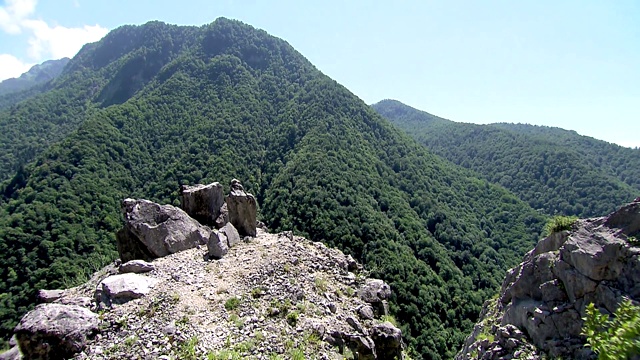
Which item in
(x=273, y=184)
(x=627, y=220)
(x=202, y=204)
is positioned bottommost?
(x=273, y=184)

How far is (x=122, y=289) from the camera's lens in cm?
1383

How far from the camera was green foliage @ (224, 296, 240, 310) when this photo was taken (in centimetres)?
1364

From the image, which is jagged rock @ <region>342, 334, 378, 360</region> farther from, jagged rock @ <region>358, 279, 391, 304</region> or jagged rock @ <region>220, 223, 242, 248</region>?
jagged rock @ <region>220, 223, 242, 248</region>

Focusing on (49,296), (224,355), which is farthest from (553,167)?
(49,296)

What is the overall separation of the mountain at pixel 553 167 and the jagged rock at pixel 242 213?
398 ft

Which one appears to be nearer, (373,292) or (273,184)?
(373,292)

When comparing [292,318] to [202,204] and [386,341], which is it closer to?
[386,341]

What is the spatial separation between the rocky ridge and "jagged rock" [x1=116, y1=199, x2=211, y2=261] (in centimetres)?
9

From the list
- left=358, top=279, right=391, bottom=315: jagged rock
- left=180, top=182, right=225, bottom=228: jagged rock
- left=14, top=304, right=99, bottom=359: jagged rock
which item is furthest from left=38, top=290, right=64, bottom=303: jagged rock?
left=358, top=279, right=391, bottom=315: jagged rock

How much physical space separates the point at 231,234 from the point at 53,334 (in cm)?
936

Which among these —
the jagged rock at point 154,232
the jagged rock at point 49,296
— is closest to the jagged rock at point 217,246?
the jagged rock at point 154,232

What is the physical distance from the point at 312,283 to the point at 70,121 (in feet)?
578

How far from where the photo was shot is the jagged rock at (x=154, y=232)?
1844 cm

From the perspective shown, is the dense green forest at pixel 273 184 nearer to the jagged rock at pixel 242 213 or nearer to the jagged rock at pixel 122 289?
the jagged rock at pixel 242 213
